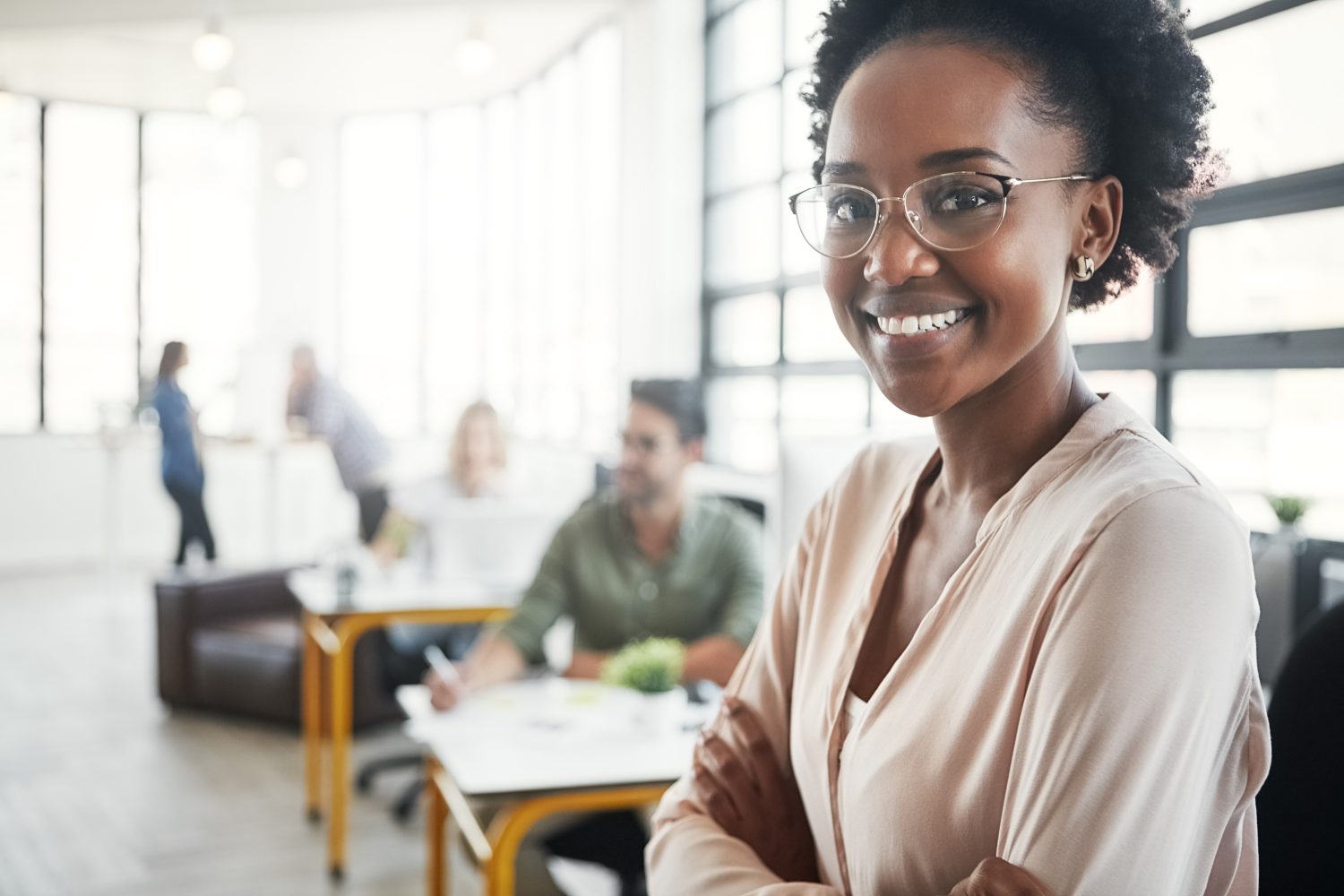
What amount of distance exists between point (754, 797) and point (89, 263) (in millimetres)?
9092

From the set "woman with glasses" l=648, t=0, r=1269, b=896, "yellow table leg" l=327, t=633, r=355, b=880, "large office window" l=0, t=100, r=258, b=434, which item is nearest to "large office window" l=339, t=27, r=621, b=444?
"large office window" l=0, t=100, r=258, b=434

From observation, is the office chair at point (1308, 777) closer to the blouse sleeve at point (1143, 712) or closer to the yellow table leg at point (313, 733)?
the blouse sleeve at point (1143, 712)

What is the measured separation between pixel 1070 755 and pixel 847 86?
0.55m

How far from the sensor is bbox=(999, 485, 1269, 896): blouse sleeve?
2.28 feet

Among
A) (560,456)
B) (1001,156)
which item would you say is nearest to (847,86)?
(1001,156)

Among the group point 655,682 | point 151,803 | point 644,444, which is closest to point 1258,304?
point 644,444

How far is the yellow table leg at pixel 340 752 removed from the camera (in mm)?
3189

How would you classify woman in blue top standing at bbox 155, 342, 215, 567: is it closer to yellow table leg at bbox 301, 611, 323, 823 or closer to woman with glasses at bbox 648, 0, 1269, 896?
yellow table leg at bbox 301, 611, 323, 823

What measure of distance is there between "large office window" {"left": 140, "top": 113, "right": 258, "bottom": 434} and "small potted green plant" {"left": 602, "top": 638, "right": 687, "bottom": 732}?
7812 millimetres

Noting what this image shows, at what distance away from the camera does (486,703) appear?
2162 millimetres

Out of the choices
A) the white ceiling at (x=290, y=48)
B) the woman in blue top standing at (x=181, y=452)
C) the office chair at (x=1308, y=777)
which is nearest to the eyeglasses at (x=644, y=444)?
the office chair at (x=1308, y=777)

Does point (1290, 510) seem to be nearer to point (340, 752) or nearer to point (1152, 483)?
point (1152, 483)

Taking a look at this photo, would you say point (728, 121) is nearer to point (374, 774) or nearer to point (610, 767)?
point (374, 774)

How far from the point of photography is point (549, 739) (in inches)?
77.1
